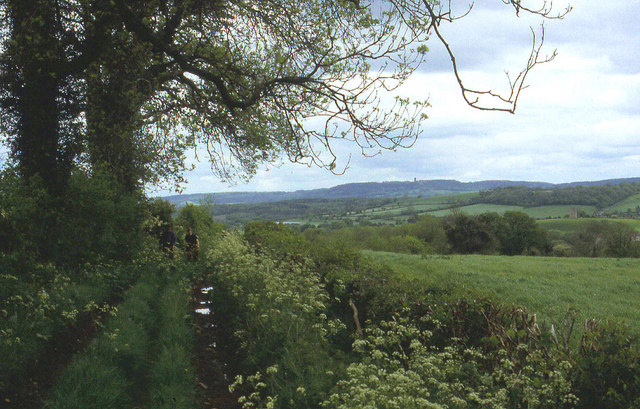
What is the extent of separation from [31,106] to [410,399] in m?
12.9

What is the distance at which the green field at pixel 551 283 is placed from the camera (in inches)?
435

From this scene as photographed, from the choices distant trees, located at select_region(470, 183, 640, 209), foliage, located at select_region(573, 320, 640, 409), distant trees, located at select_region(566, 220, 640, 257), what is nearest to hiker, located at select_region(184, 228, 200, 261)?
foliage, located at select_region(573, 320, 640, 409)

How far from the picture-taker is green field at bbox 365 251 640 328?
11055mm

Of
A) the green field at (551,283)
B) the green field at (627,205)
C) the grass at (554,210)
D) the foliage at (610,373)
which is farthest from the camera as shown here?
the green field at (627,205)

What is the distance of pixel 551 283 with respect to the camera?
1571 cm

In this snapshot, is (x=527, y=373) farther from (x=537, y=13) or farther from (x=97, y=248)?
(x=97, y=248)

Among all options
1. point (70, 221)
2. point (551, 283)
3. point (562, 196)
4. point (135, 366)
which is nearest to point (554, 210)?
point (562, 196)

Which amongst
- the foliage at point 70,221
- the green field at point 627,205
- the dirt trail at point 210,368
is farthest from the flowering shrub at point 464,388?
the green field at point 627,205

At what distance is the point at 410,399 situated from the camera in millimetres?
3857

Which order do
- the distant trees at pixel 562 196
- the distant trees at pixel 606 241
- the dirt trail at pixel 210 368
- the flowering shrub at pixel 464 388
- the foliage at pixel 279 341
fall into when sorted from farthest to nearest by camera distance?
the distant trees at pixel 562 196
the distant trees at pixel 606 241
the dirt trail at pixel 210 368
the foliage at pixel 279 341
the flowering shrub at pixel 464 388

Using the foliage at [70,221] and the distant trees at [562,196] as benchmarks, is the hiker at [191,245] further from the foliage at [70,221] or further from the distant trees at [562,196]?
the distant trees at [562,196]

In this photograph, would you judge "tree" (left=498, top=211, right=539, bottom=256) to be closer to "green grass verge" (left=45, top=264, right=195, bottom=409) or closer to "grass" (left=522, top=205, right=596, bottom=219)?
"green grass verge" (left=45, top=264, right=195, bottom=409)

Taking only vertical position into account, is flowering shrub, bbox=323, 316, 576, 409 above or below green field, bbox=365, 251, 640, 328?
above

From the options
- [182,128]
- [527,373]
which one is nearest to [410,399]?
[527,373]
